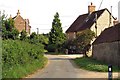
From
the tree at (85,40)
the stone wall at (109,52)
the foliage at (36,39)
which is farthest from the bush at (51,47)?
the stone wall at (109,52)

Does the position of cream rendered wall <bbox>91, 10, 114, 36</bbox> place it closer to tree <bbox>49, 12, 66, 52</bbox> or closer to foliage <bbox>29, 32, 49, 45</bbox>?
foliage <bbox>29, 32, 49, 45</bbox>

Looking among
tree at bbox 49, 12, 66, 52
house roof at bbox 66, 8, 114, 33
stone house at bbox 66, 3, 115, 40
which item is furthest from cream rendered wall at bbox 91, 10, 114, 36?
tree at bbox 49, 12, 66, 52

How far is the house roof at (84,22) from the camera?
76.2m

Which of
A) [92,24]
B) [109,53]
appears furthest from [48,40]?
[109,53]

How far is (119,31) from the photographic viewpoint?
131ft

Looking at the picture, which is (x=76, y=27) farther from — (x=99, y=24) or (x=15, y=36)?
(x=15, y=36)

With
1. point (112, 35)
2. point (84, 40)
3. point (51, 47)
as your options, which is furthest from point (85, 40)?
point (51, 47)

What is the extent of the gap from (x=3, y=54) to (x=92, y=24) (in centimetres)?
5419

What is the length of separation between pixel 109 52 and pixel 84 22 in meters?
43.9

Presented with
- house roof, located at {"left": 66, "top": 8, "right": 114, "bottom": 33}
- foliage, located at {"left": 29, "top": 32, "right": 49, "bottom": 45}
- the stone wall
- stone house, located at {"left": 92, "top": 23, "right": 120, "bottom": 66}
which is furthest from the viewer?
house roof, located at {"left": 66, "top": 8, "right": 114, "bottom": 33}

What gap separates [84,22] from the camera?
84.0 m

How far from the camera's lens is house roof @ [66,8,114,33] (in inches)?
3000

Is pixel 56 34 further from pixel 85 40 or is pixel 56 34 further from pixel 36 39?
pixel 36 39

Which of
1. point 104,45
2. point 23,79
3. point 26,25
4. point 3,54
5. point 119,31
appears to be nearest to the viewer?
point 3,54
